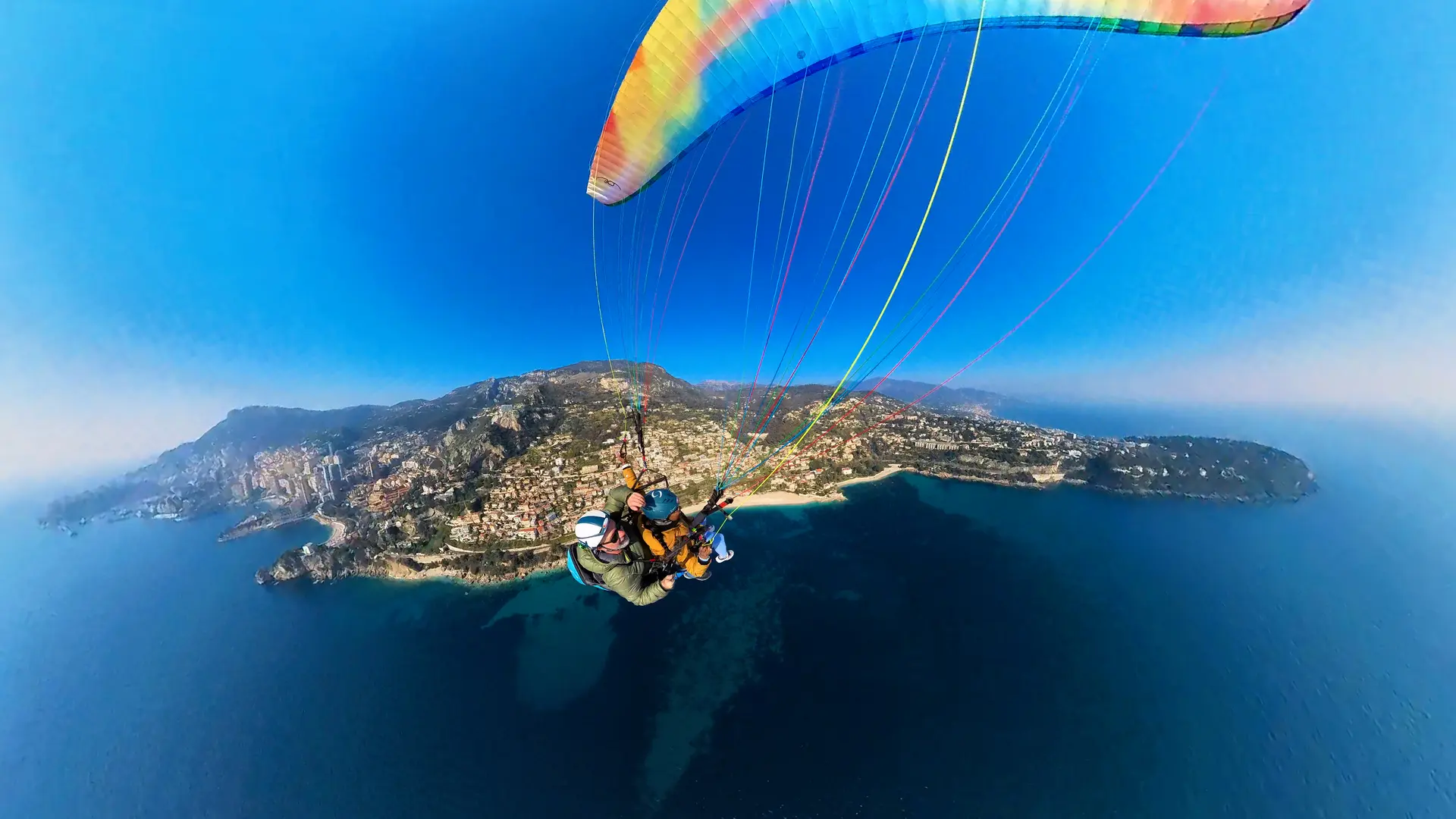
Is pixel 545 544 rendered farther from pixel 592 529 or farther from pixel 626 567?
pixel 592 529

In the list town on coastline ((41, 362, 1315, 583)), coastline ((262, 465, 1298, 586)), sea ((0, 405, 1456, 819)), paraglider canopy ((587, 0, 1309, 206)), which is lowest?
sea ((0, 405, 1456, 819))

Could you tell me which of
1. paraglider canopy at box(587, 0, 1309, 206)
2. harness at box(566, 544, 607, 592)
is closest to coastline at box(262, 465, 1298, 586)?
harness at box(566, 544, 607, 592)

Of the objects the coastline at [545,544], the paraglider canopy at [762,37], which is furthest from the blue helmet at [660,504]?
the coastline at [545,544]

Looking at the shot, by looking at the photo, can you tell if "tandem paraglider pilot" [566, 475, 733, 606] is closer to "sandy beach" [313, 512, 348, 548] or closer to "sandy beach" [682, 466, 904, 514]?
"sandy beach" [682, 466, 904, 514]

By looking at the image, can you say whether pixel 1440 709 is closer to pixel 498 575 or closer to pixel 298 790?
pixel 498 575

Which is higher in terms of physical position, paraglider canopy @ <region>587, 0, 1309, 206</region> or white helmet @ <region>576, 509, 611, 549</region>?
Result: paraglider canopy @ <region>587, 0, 1309, 206</region>

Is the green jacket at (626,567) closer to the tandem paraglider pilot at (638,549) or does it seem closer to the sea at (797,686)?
the tandem paraglider pilot at (638,549)
